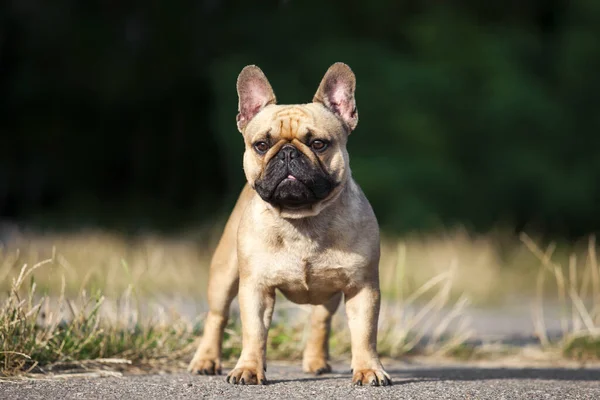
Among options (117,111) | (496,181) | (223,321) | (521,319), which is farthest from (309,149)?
(117,111)

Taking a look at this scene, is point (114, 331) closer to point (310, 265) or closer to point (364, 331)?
point (310, 265)

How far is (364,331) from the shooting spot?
4.93 meters

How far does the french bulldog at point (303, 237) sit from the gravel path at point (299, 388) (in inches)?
7.2

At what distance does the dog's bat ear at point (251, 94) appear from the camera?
17.7ft

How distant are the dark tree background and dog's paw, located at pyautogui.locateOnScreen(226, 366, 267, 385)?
12985mm

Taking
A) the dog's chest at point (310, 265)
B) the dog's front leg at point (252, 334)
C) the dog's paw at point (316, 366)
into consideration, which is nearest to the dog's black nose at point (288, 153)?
the dog's chest at point (310, 265)

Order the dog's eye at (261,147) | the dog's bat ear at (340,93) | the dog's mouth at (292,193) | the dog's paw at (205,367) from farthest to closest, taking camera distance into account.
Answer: the dog's paw at (205,367) < the dog's bat ear at (340,93) < the dog's eye at (261,147) < the dog's mouth at (292,193)

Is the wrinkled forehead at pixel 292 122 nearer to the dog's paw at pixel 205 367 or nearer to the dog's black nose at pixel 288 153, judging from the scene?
the dog's black nose at pixel 288 153

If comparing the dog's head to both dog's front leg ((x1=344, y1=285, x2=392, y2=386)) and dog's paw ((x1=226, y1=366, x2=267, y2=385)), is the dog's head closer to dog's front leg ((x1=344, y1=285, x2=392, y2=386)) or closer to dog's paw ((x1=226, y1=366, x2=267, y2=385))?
dog's front leg ((x1=344, y1=285, x2=392, y2=386))

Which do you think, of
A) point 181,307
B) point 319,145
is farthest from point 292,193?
point 181,307

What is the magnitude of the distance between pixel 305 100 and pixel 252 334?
14815 mm

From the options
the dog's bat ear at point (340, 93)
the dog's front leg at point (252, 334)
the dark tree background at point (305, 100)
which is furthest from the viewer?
the dark tree background at point (305, 100)

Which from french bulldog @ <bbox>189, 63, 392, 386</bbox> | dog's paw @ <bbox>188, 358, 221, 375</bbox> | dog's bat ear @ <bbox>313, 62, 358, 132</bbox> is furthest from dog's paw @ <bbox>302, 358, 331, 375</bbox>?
dog's bat ear @ <bbox>313, 62, 358, 132</bbox>

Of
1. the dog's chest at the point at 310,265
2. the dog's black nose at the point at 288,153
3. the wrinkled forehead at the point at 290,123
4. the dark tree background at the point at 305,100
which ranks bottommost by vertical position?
the dog's chest at the point at 310,265
